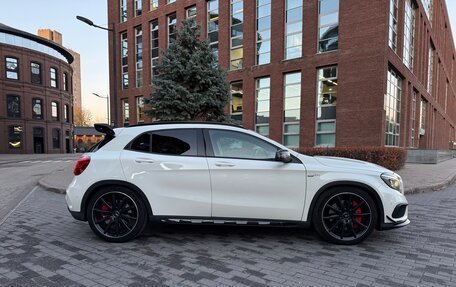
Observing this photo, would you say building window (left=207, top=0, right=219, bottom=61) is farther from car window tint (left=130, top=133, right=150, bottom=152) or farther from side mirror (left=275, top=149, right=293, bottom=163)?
side mirror (left=275, top=149, right=293, bottom=163)

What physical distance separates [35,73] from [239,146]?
156 feet

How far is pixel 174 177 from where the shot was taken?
4.31 metres

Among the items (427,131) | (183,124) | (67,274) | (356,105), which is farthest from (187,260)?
(427,131)

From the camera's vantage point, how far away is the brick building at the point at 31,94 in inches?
1544

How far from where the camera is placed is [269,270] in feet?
11.5

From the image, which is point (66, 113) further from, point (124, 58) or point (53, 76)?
point (124, 58)

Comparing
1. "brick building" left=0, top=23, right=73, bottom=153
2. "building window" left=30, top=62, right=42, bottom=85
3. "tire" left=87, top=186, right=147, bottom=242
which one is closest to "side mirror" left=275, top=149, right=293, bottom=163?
"tire" left=87, top=186, right=147, bottom=242

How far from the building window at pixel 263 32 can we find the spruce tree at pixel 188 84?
35.6 feet

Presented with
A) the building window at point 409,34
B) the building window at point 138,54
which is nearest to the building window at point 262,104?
the building window at point 409,34

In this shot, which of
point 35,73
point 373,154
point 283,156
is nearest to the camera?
point 283,156

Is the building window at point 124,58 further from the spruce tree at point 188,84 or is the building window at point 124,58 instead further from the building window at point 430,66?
the building window at point 430,66

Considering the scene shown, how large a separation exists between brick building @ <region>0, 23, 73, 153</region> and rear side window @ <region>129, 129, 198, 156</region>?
43.9 metres

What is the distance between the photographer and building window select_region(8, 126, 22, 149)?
39594 mm

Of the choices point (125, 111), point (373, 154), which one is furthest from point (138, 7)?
point (373, 154)
